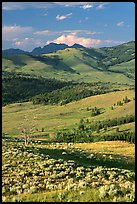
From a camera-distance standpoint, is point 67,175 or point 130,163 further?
point 130,163

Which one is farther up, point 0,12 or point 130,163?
point 0,12

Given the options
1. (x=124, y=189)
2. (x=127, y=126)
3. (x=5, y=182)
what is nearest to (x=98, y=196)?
(x=124, y=189)

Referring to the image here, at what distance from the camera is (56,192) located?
15.2 m

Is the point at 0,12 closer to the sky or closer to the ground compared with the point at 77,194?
closer to the sky

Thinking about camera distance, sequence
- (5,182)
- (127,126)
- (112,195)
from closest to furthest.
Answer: (112,195)
(5,182)
(127,126)

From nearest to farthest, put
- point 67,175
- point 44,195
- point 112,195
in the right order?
point 112,195 → point 44,195 → point 67,175

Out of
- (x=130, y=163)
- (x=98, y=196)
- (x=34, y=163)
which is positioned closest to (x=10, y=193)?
(x=98, y=196)

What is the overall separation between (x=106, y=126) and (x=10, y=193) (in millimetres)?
164804

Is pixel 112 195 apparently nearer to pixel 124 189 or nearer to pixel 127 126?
pixel 124 189

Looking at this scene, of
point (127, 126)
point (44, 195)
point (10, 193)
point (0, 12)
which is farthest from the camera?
point (127, 126)

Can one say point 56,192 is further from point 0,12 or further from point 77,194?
point 0,12

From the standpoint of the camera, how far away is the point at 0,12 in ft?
29.1

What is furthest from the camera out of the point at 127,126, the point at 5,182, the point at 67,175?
the point at 127,126

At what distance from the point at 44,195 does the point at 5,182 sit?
4.70m
